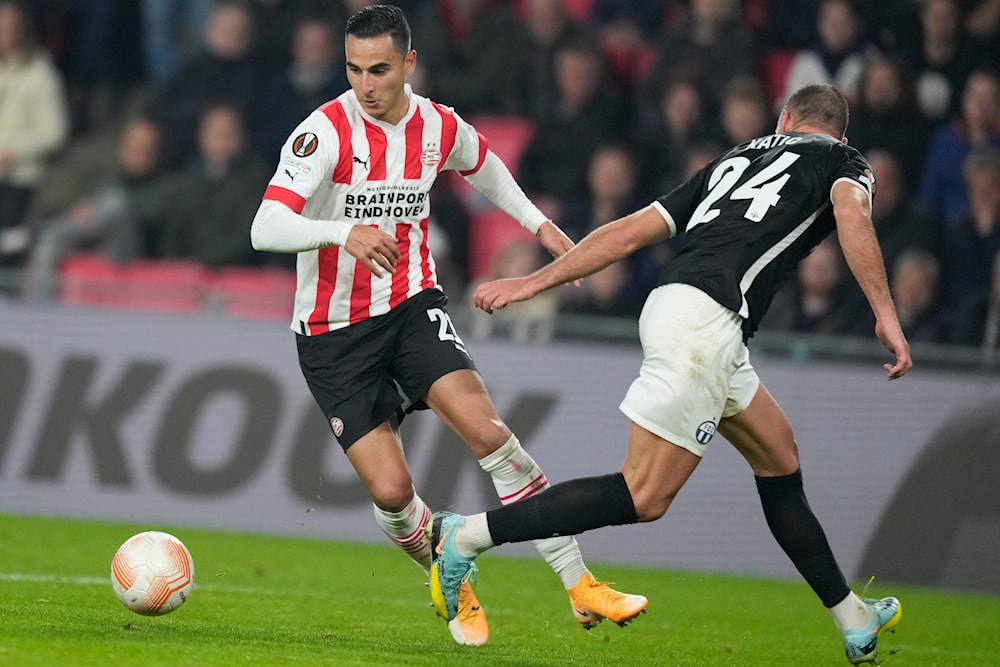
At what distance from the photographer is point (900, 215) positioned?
11281 mm

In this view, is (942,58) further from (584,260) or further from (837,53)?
(584,260)

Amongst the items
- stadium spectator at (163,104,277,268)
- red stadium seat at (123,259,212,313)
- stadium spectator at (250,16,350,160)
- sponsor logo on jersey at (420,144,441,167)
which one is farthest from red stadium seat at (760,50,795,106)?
sponsor logo on jersey at (420,144,441,167)

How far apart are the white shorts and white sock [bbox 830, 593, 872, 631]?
1.02m

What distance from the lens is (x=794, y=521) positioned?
582 cm

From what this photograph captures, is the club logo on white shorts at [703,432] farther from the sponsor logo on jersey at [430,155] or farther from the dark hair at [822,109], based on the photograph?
the sponsor logo on jersey at [430,155]

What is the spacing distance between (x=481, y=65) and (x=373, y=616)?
7.26 m

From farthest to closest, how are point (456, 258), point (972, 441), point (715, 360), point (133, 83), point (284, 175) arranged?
point (133, 83), point (456, 258), point (972, 441), point (284, 175), point (715, 360)

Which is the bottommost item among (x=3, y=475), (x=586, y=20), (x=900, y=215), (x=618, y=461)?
(x=3, y=475)

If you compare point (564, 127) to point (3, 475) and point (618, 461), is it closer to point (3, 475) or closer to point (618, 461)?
point (618, 461)

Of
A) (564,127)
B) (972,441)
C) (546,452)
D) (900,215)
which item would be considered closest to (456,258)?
(564,127)

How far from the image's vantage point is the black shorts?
6.13 metres

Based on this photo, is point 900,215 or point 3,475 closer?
point 3,475

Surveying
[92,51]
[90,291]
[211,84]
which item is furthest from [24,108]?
[90,291]

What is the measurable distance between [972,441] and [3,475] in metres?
7.09
